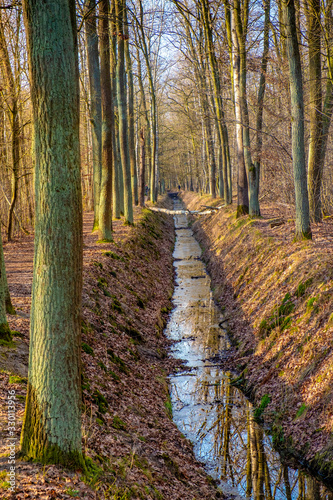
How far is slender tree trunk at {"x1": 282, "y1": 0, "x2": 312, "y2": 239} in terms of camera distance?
11.0 metres

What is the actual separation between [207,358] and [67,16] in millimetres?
8595

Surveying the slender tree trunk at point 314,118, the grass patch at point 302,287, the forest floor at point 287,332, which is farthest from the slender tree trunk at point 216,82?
the grass patch at point 302,287

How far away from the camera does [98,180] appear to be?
17.2 metres

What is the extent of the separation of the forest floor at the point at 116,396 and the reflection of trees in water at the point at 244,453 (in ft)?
1.78

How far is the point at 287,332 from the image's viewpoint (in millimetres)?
9016

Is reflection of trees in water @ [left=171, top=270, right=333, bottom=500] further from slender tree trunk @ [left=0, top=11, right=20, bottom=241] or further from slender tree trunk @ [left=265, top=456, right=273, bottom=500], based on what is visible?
slender tree trunk @ [left=0, top=11, right=20, bottom=241]

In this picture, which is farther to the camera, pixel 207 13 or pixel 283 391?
pixel 207 13

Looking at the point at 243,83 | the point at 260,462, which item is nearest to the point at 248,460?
the point at 260,462

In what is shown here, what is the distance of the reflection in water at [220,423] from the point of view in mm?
6074

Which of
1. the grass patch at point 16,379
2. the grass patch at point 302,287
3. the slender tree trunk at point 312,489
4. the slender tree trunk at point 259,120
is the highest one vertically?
the slender tree trunk at point 259,120

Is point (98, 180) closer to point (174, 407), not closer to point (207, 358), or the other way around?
point (207, 358)

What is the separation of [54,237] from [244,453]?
5167 millimetres

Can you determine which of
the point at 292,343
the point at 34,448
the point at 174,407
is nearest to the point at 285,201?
the point at 292,343

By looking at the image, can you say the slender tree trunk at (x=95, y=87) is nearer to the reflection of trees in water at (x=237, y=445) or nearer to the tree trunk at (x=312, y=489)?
the reflection of trees in water at (x=237, y=445)
